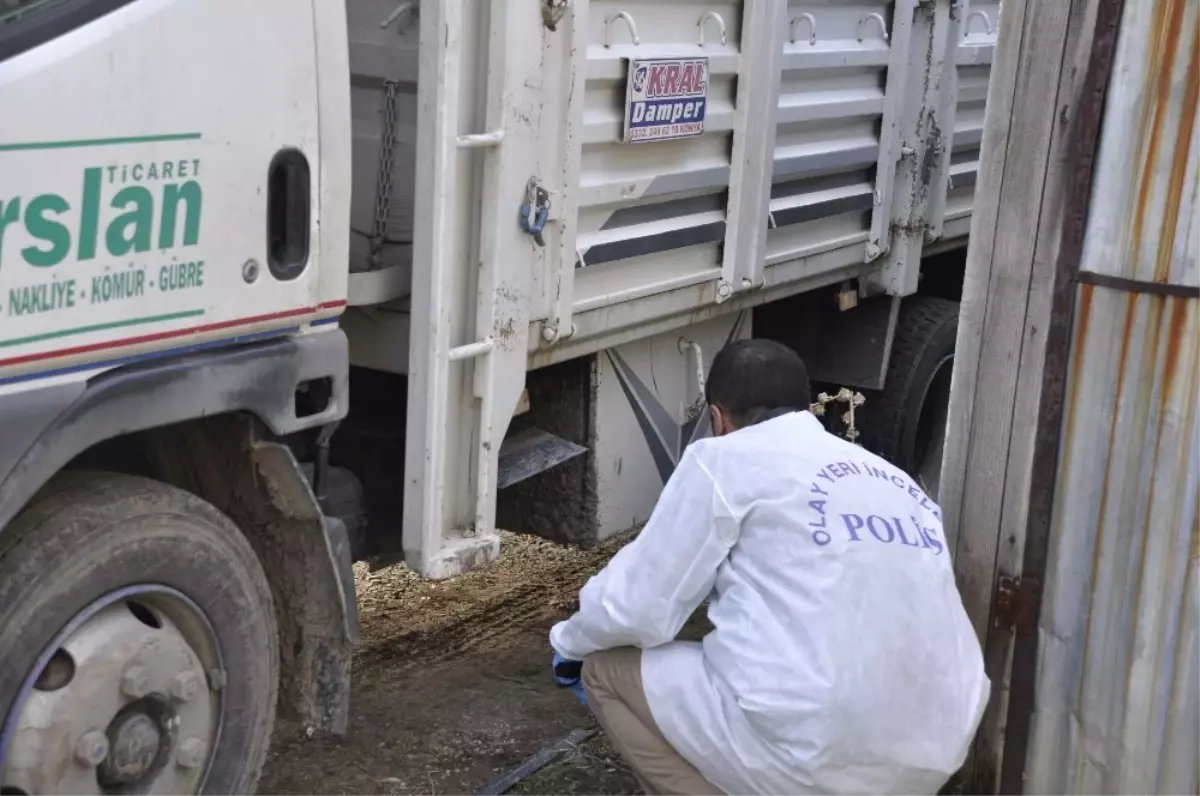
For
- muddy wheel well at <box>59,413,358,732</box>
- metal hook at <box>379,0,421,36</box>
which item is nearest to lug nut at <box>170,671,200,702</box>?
muddy wheel well at <box>59,413,358,732</box>

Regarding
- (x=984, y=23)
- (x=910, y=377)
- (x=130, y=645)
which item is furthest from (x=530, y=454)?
(x=984, y=23)

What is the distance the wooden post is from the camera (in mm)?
3199

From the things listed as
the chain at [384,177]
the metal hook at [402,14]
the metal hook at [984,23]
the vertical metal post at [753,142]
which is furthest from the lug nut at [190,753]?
the metal hook at [984,23]

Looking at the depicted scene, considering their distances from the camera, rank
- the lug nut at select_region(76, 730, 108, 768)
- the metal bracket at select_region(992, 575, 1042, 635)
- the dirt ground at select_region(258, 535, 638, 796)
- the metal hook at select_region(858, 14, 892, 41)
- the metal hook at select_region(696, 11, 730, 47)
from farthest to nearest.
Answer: the metal hook at select_region(858, 14, 892, 41) → the metal hook at select_region(696, 11, 730, 47) → the dirt ground at select_region(258, 535, 638, 796) → the metal bracket at select_region(992, 575, 1042, 635) → the lug nut at select_region(76, 730, 108, 768)

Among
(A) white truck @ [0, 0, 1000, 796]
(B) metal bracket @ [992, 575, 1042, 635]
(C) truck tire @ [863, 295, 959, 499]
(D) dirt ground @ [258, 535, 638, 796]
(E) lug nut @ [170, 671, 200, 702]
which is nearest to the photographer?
(A) white truck @ [0, 0, 1000, 796]

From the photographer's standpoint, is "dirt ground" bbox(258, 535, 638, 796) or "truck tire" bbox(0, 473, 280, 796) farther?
"dirt ground" bbox(258, 535, 638, 796)

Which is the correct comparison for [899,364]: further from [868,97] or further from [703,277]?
[703,277]

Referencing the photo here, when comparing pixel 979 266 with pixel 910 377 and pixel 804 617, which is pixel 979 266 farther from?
pixel 910 377

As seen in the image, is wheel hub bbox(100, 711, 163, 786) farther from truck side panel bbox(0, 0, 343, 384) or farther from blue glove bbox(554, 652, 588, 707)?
blue glove bbox(554, 652, 588, 707)

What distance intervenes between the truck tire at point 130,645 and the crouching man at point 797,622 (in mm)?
706

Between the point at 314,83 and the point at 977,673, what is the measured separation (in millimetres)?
1702

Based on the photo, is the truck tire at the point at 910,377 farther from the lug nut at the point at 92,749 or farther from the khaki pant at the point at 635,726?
the lug nut at the point at 92,749

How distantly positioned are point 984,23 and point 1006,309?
108 inches

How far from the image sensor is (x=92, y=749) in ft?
8.74
